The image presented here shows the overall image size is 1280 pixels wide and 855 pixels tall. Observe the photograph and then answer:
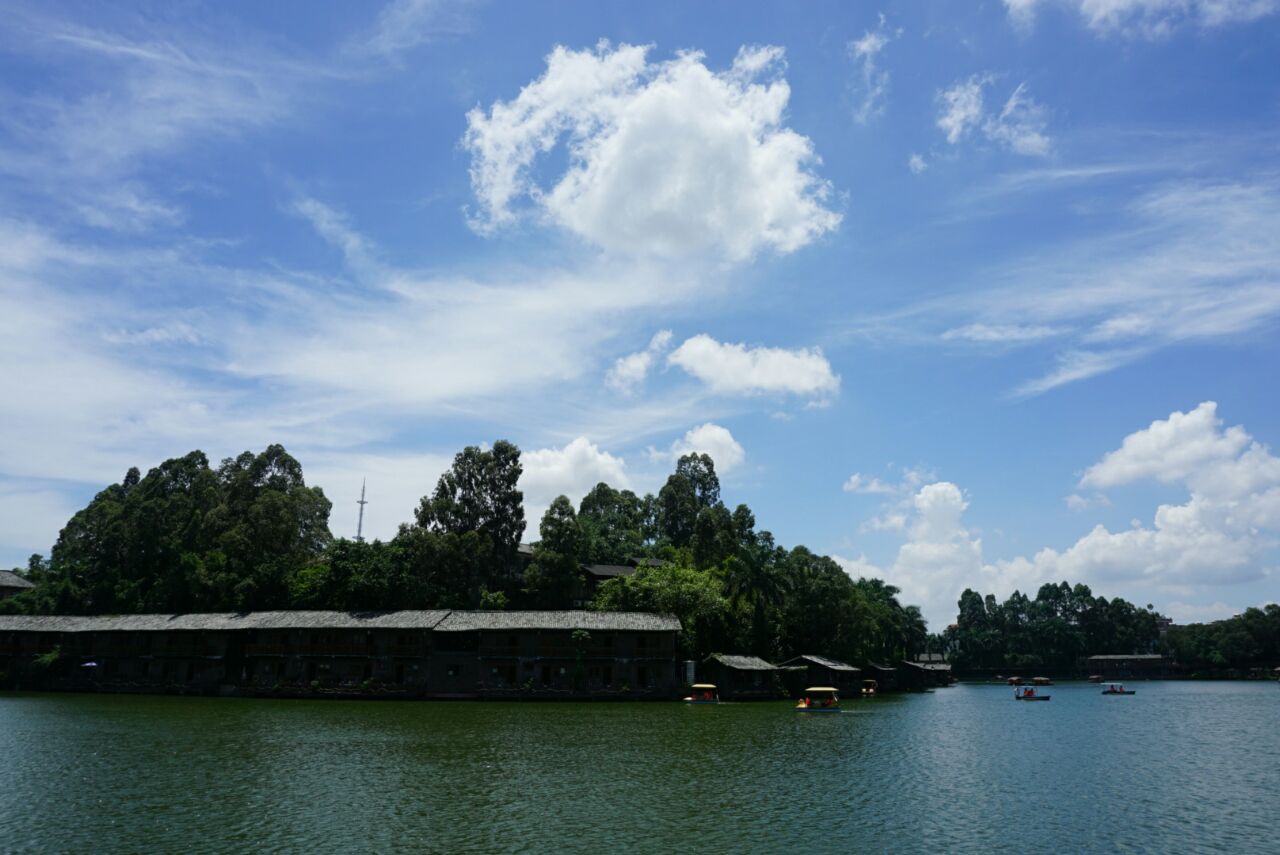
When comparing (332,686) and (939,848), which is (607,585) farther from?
(939,848)

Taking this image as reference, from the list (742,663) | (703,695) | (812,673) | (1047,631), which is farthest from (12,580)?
(1047,631)

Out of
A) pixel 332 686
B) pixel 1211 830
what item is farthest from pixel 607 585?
pixel 1211 830

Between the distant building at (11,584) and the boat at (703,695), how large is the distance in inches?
3594

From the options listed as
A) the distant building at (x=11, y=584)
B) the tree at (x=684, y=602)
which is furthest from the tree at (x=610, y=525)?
the distant building at (x=11, y=584)

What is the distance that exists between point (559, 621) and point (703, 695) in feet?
46.5

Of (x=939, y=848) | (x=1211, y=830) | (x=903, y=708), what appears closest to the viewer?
(x=939, y=848)

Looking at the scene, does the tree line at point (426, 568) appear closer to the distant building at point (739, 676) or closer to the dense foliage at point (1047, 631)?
the distant building at point (739, 676)

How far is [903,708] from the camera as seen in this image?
70.9m

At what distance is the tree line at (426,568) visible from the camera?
79.8 m

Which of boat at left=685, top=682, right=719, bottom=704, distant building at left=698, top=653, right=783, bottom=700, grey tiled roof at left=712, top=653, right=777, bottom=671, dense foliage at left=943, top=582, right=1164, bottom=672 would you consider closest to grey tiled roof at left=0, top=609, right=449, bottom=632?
boat at left=685, top=682, right=719, bottom=704

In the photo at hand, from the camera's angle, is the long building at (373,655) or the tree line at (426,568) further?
the tree line at (426,568)

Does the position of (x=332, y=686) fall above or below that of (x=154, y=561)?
below

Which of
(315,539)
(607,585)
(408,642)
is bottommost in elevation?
(408,642)

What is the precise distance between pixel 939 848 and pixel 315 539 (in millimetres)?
97905
